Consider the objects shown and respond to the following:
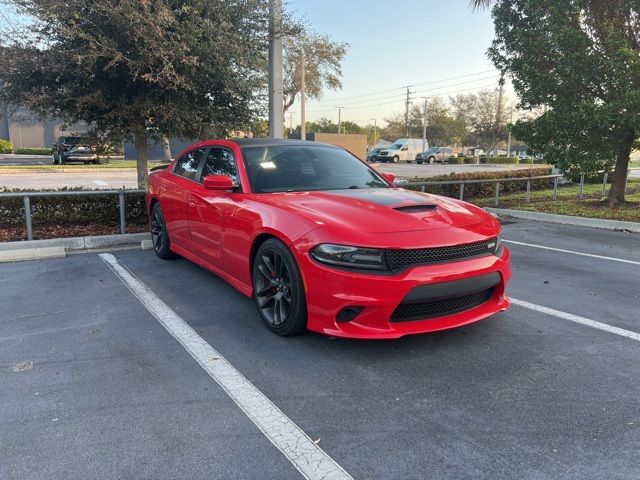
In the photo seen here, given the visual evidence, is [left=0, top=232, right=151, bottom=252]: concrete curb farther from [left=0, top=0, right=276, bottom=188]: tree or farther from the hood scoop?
the hood scoop

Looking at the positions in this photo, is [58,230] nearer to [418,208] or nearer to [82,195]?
[82,195]

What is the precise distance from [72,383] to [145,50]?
17.3 feet

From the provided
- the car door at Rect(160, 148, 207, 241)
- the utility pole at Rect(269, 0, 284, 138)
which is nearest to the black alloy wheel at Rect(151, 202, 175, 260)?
the car door at Rect(160, 148, 207, 241)

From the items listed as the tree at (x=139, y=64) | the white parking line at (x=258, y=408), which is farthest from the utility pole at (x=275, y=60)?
the white parking line at (x=258, y=408)

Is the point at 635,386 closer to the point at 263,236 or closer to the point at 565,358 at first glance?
the point at 565,358

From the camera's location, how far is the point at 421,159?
46281 mm

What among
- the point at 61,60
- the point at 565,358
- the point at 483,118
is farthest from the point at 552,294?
the point at 483,118

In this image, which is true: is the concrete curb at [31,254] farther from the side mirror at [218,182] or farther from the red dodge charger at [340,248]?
the side mirror at [218,182]

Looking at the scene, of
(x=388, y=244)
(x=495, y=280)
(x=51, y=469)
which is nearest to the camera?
(x=51, y=469)

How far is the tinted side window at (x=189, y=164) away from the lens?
223 inches

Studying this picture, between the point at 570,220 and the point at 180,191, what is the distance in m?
8.09

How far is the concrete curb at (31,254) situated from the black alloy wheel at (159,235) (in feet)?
4.30

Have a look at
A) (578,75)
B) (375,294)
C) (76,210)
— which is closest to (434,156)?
(578,75)

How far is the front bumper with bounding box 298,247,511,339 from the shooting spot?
10.7 feet
